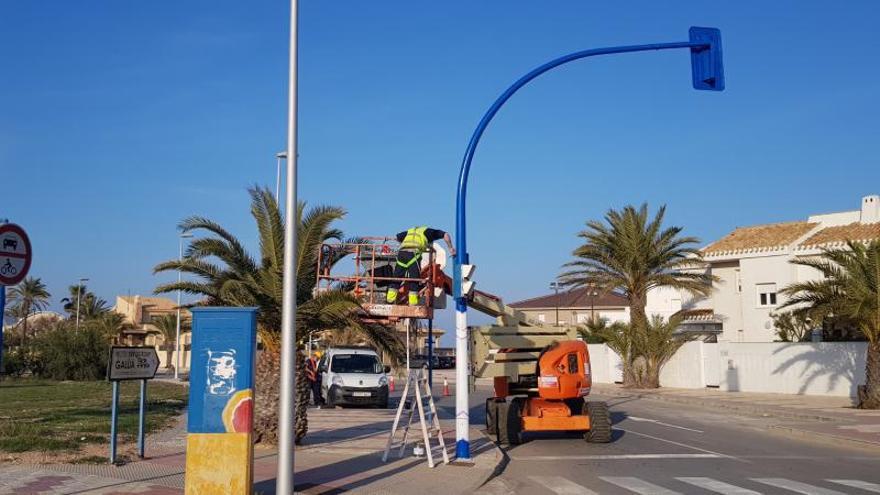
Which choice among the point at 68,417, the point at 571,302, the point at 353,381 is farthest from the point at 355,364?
the point at 571,302

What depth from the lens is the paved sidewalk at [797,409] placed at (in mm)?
18906

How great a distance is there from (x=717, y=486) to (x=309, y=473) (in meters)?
5.84

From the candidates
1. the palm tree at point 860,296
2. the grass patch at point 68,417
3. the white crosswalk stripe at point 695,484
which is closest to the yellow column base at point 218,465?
the white crosswalk stripe at point 695,484

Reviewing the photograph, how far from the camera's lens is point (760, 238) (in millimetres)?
45125

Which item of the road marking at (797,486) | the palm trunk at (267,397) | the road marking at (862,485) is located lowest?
the road marking at (862,485)

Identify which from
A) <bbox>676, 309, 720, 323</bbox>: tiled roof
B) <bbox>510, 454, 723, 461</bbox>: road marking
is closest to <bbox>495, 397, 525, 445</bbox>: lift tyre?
<bbox>510, 454, 723, 461</bbox>: road marking

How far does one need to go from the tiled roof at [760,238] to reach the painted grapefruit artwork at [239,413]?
36623 millimetres

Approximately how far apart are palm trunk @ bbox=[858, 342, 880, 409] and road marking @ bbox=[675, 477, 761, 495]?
578 inches

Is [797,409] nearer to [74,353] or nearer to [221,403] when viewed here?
[221,403]

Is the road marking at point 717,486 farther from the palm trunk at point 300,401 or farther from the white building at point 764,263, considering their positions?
the white building at point 764,263

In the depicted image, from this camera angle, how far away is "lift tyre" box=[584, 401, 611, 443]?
16.5m

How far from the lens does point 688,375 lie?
36.7 m

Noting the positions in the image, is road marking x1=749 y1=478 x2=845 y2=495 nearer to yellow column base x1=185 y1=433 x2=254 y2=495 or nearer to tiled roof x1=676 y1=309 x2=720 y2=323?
yellow column base x1=185 y1=433 x2=254 y2=495

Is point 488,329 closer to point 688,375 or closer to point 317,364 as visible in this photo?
point 317,364
